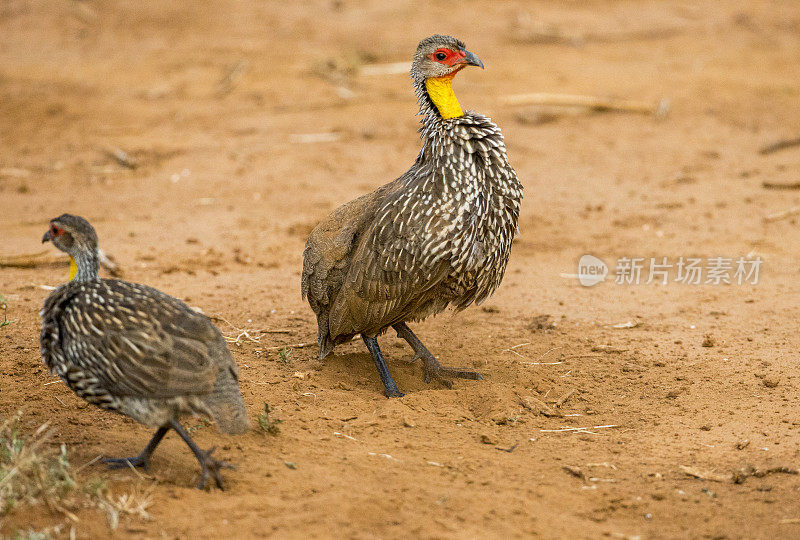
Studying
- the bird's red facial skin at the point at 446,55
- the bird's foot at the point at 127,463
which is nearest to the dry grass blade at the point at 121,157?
the bird's red facial skin at the point at 446,55

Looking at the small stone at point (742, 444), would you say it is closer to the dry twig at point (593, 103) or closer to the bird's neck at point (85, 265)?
the bird's neck at point (85, 265)

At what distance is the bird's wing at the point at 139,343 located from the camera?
3992 millimetres

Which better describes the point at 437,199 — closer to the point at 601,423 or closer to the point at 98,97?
the point at 601,423

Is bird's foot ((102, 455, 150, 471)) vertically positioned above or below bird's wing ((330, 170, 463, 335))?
below

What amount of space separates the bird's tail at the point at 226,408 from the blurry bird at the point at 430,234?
5.04 feet

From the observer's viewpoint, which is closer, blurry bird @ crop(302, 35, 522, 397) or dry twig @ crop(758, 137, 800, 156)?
blurry bird @ crop(302, 35, 522, 397)

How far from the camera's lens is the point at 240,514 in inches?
150

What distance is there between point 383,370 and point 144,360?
201cm

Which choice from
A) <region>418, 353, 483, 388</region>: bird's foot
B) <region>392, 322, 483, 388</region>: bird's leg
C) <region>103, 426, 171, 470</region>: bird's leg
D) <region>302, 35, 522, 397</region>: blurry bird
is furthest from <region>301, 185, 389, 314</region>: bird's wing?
<region>103, 426, 171, 470</region>: bird's leg

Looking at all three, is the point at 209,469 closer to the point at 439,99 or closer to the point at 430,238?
the point at 430,238

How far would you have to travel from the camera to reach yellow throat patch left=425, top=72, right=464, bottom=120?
5.55 m

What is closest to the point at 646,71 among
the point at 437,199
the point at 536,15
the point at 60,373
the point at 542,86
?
the point at 542,86

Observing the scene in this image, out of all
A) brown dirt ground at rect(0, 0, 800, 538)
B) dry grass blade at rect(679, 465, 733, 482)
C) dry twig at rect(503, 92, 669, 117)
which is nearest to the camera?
brown dirt ground at rect(0, 0, 800, 538)

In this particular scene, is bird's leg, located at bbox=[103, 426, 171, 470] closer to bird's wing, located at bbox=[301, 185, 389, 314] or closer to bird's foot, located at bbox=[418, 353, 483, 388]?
bird's wing, located at bbox=[301, 185, 389, 314]
